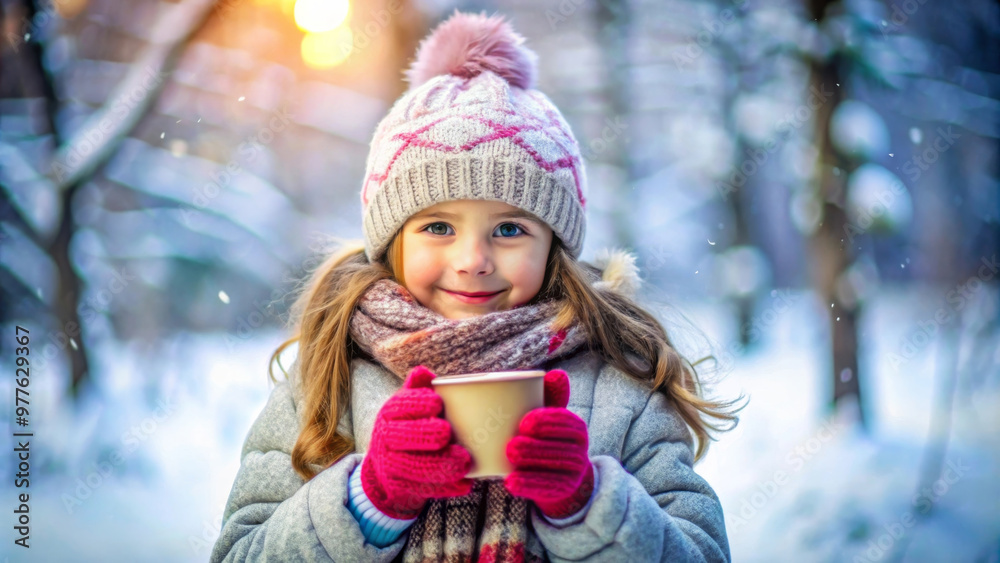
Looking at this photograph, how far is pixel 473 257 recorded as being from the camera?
115 cm

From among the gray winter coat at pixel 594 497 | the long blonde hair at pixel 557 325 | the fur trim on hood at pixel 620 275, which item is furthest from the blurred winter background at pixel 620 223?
the gray winter coat at pixel 594 497

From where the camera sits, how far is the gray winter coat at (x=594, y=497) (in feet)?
3.11

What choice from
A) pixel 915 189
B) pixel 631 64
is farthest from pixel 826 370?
pixel 631 64

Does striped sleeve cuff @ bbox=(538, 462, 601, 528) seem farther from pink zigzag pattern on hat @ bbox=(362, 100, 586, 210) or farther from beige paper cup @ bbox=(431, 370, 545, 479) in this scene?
pink zigzag pattern on hat @ bbox=(362, 100, 586, 210)

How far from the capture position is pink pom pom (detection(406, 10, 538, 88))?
1.35m

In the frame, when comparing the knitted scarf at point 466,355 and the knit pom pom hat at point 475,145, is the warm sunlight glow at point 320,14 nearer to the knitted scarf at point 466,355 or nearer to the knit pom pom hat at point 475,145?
the knit pom pom hat at point 475,145

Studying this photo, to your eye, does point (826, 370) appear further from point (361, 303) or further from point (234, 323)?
point (234, 323)

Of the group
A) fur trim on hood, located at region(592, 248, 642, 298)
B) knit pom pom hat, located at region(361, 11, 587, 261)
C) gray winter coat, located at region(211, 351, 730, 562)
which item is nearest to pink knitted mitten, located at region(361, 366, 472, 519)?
gray winter coat, located at region(211, 351, 730, 562)

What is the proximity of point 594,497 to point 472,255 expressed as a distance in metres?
0.44

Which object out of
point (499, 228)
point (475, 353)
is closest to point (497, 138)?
point (499, 228)

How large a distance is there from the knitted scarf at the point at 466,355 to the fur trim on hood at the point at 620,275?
0.57 feet

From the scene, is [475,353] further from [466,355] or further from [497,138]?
[497,138]

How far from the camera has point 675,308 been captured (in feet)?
5.01

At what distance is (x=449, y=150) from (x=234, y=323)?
116 cm
